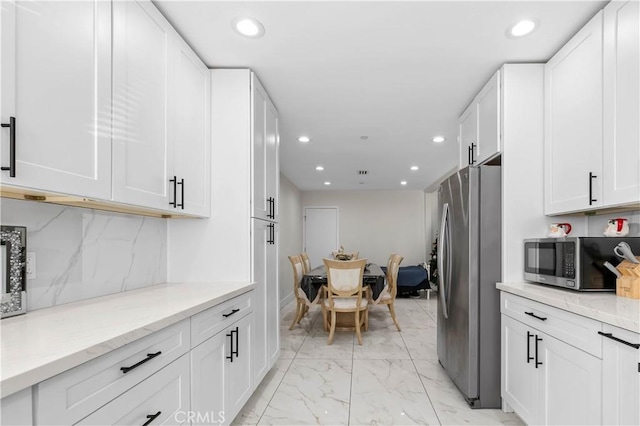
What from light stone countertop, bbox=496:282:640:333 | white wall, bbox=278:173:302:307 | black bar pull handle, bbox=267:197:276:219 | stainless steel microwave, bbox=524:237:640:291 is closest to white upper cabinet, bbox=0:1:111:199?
black bar pull handle, bbox=267:197:276:219

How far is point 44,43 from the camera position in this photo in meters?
1.17

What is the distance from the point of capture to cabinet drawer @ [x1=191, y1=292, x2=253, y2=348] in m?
1.64

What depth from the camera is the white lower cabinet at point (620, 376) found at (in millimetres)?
1262

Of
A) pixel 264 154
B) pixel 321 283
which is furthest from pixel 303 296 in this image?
pixel 264 154

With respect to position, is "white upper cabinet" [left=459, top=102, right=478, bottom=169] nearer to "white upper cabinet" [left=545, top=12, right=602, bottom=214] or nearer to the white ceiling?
the white ceiling

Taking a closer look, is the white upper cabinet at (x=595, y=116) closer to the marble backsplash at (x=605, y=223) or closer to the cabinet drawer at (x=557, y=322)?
the marble backsplash at (x=605, y=223)

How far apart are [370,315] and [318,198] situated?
4122mm

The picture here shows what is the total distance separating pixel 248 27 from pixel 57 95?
116 centimetres

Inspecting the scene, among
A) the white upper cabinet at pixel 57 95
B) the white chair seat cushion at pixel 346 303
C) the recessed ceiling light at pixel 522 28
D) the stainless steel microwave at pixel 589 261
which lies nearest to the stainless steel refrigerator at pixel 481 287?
the stainless steel microwave at pixel 589 261

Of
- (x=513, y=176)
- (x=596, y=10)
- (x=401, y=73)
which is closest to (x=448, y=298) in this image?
(x=513, y=176)

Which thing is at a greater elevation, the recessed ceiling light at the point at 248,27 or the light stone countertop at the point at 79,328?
the recessed ceiling light at the point at 248,27

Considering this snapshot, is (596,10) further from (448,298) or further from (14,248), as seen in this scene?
(14,248)
